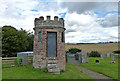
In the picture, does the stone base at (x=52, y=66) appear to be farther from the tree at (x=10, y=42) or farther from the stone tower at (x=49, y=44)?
the tree at (x=10, y=42)

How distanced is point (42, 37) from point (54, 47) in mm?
1808

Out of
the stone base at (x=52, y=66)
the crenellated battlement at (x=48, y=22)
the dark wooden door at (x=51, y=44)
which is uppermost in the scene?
the crenellated battlement at (x=48, y=22)

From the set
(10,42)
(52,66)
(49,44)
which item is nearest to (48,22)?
(49,44)

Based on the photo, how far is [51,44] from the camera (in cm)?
1162

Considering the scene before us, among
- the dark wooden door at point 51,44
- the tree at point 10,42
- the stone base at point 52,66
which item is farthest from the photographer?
the tree at point 10,42

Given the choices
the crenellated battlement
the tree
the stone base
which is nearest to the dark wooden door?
the stone base

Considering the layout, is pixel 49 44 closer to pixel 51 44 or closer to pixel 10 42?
pixel 51 44

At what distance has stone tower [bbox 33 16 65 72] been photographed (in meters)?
11.3

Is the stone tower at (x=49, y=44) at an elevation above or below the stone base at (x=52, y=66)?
above

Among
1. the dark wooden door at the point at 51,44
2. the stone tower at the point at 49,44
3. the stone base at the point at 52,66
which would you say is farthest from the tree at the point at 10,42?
the stone base at the point at 52,66

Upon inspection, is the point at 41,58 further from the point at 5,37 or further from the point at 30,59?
the point at 5,37

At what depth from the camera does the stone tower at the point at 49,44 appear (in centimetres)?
1129

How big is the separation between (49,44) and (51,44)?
23 centimetres

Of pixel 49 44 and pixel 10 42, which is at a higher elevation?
pixel 10 42
